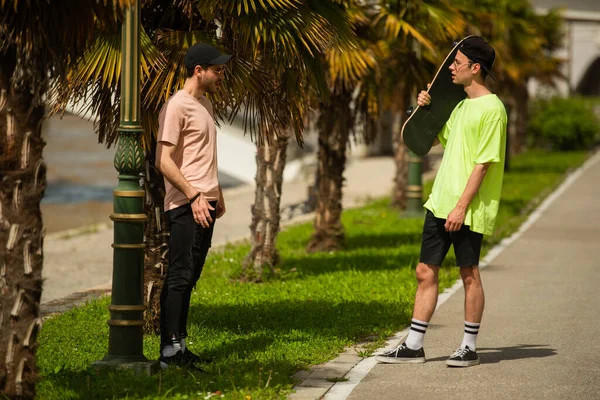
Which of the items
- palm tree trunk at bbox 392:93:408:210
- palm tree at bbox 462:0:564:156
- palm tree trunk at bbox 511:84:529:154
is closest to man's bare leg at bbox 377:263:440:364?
palm tree at bbox 462:0:564:156

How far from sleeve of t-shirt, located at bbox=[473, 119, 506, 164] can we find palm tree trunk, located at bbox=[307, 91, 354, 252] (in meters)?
6.21

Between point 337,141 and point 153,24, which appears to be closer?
point 153,24

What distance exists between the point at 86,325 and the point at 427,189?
1504 centimetres

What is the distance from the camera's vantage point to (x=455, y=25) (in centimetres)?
1327

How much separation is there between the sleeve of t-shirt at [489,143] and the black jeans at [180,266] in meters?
1.66

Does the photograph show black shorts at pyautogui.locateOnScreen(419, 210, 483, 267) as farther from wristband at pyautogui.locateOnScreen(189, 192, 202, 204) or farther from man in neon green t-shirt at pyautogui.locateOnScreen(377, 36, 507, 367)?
wristband at pyautogui.locateOnScreen(189, 192, 202, 204)

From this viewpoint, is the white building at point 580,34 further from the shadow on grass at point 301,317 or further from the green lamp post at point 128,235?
the green lamp post at point 128,235

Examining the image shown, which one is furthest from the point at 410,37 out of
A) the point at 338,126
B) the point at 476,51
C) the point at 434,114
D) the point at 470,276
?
the point at 470,276

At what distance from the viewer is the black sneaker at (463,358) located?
7031 mm

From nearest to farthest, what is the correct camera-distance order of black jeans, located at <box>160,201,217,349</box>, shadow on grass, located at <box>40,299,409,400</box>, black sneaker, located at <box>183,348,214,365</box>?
shadow on grass, located at <box>40,299,409,400</box> → black jeans, located at <box>160,201,217,349</box> → black sneaker, located at <box>183,348,214,365</box>

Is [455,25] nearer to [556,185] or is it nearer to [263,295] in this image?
[263,295]

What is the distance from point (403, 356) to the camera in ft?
23.5

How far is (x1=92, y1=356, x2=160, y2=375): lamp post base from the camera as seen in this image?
6488 mm

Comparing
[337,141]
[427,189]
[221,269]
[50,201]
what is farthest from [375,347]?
[50,201]
